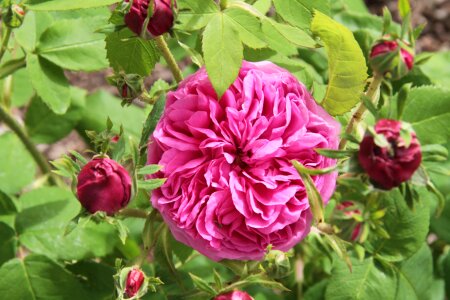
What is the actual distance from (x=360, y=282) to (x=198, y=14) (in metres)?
0.60

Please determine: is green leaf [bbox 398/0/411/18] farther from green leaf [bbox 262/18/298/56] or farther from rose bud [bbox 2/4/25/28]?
rose bud [bbox 2/4/25/28]

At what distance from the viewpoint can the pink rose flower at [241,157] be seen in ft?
3.11

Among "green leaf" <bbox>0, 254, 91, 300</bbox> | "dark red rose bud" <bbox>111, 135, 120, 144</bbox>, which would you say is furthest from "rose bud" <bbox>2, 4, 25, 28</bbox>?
"green leaf" <bbox>0, 254, 91, 300</bbox>

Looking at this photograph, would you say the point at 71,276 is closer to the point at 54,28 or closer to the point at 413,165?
the point at 54,28

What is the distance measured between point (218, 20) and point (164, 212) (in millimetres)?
266

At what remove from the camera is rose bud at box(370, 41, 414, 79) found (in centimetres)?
87

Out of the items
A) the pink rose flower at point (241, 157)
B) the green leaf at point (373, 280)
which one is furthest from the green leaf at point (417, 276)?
the pink rose flower at point (241, 157)

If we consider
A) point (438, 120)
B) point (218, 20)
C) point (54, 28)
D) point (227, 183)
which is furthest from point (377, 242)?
point (54, 28)

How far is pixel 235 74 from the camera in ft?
2.93

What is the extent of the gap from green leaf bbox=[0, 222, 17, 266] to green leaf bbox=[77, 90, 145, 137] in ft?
→ 1.17

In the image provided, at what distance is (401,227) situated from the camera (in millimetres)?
1302

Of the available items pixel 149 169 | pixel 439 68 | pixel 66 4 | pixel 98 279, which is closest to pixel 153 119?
pixel 149 169

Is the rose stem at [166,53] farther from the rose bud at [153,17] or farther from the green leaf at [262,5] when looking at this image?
the green leaf at [262,5]

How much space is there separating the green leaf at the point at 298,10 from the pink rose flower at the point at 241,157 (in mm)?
83
